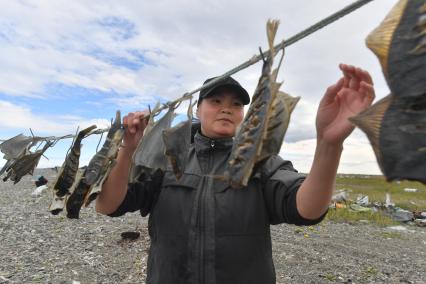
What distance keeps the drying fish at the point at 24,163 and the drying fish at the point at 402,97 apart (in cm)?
323

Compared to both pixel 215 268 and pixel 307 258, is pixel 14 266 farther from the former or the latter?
pixel 215 268

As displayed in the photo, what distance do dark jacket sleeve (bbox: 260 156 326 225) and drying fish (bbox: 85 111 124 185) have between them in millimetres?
1118

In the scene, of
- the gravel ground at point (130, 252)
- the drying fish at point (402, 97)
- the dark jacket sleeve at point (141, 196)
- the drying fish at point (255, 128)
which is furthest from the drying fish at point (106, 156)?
the gravel ground at point (130, 252)

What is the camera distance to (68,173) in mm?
3340

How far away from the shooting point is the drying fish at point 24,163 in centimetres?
382

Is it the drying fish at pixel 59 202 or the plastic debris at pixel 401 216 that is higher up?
the plastic debris at pixel 401 216

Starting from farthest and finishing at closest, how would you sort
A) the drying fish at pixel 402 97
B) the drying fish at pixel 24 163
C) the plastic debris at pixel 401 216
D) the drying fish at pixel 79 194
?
the plastic debris at pixel 401 216 → the drying fish at pixel 24 163 → the drying fish at pixel 79 194 → the drying fish at pixel 402 97

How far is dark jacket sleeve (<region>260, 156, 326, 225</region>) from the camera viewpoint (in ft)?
9.01

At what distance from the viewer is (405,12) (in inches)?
56.6

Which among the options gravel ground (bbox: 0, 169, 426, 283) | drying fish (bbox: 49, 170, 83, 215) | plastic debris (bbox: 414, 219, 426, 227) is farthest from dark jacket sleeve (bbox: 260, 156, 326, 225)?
plastic debris (bbox: 414, 219, 426, 227)

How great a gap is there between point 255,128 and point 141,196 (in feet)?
5.53

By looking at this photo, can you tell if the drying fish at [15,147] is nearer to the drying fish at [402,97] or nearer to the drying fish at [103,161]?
the drying fish at [103,161]

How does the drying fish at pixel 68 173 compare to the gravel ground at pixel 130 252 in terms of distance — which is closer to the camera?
the drying fish at pixel 68 173

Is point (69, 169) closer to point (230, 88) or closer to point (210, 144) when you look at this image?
point (210, 144)
